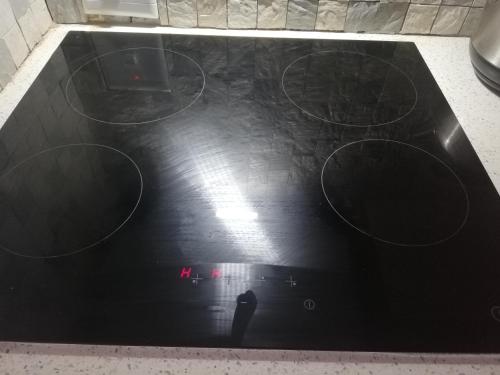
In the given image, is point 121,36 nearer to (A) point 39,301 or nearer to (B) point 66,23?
(B) point 66,23

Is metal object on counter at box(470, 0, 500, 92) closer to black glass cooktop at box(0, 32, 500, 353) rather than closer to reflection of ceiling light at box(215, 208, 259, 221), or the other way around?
black glass cooktop at box(0, 32, 500, 353)

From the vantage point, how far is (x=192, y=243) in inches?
21.4

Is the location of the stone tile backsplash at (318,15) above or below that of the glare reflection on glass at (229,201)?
above

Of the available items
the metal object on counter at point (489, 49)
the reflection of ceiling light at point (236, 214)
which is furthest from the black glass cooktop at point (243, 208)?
the metal object on counter at point (489, 49)

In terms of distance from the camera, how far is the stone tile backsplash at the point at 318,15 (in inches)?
37.1

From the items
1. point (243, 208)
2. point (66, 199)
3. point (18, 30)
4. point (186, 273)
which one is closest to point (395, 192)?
point (243, 208)

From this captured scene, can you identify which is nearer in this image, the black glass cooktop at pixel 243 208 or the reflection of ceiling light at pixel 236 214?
the black glass cooktop at pixel 243 208

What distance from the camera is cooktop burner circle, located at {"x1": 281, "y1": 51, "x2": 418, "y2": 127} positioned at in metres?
0.77

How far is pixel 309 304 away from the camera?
19.1 inches

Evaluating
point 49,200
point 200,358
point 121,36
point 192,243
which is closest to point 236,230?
point 192,243

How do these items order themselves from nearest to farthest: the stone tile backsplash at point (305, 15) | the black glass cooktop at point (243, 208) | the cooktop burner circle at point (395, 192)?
the black glass cooktop at point (243, 208)
the cooktop burner circle at point (395, 192)
the stone tile backsplash at point (305, 15)

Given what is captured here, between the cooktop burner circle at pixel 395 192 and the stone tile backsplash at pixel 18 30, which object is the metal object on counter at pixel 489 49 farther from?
the stone tile backsplash at pixel 18 30

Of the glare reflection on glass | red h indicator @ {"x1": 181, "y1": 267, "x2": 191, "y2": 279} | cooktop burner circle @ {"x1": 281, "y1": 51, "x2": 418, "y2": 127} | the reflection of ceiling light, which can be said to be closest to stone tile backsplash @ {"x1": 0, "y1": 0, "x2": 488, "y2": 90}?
cooktop burner circle @ {"x1": 281, "y1": 51, "x2": 418, "y2": 127}

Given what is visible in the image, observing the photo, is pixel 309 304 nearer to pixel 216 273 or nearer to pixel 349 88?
pixel 216 273
